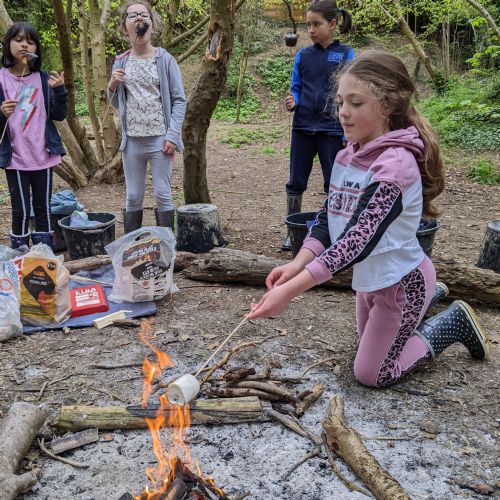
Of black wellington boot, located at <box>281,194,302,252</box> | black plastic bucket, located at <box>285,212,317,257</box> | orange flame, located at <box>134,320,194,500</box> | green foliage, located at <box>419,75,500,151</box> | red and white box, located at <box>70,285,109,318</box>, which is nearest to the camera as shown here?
orange flame, located at <box>134,320,194,500</box>

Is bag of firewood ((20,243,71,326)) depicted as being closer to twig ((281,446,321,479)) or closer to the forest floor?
the forest floor

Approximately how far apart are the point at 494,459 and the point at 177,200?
224 inches

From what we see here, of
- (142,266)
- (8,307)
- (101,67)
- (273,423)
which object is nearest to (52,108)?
(142,266)

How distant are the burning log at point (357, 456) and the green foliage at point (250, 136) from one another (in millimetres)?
9719

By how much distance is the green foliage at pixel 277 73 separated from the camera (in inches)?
729

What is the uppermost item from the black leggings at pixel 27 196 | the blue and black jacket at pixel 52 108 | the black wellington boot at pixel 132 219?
the blue and black jacket at pixel 52 108

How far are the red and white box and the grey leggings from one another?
106 centimetres

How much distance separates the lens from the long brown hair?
237 cm

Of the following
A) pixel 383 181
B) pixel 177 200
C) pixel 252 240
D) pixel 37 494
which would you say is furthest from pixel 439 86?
pixel 37 494

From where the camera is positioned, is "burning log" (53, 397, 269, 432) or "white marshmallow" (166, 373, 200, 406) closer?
"white marshmallow" (166, 373, 200, 406)

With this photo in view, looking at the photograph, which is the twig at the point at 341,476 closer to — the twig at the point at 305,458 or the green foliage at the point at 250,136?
the twig at the point at 305,458

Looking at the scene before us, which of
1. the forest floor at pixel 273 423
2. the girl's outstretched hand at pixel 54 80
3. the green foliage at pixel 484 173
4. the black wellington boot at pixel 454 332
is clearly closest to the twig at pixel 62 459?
the forest floor at pixel 273 423

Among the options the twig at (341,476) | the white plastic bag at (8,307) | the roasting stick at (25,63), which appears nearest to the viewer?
the twig at (341,476)

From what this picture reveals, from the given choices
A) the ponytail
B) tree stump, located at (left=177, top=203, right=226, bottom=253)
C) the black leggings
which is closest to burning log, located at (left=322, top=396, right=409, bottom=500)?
tree stump, located at (left=177, top=203, right=226, bottom=253)
